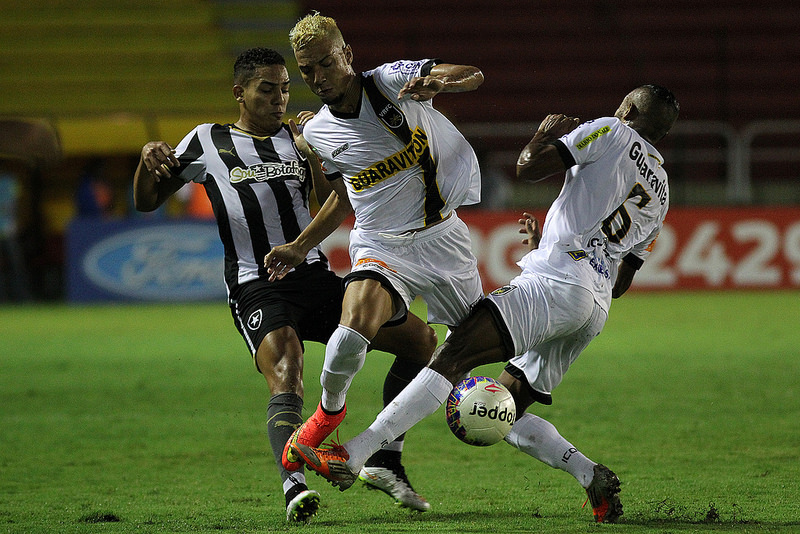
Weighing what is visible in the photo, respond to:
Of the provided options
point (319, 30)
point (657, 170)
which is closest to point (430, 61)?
point (319, 30)

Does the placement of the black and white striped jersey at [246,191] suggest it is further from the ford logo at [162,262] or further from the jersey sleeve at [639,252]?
the ford logo at [162,262]

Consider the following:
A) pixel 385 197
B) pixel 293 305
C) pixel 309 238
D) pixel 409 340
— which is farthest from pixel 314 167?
pixel 409 340

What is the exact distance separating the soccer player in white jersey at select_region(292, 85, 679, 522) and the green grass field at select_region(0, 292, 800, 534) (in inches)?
11.6

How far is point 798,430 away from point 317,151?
345cm

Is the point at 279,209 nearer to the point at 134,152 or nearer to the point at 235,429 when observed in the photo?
Result: the point at 235,429

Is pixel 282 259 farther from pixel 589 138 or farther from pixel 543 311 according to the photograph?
pixel 589 138

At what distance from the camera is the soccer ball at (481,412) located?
14.2 ft

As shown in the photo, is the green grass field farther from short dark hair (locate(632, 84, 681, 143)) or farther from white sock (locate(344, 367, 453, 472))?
short dark hair (locate(632, 84, 681, 143))

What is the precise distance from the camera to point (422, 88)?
4.38m

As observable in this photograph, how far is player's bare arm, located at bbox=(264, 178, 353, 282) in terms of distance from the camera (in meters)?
4.89

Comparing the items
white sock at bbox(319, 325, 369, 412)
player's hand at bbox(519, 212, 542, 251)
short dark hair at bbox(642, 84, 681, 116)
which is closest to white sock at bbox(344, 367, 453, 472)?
white sock at bbox(319, 325, 369, 412)

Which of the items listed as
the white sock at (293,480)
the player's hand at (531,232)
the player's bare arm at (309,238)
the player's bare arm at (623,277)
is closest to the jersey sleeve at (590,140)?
the player's hand at (531,232)

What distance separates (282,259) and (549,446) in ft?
4.94

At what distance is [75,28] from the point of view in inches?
819
